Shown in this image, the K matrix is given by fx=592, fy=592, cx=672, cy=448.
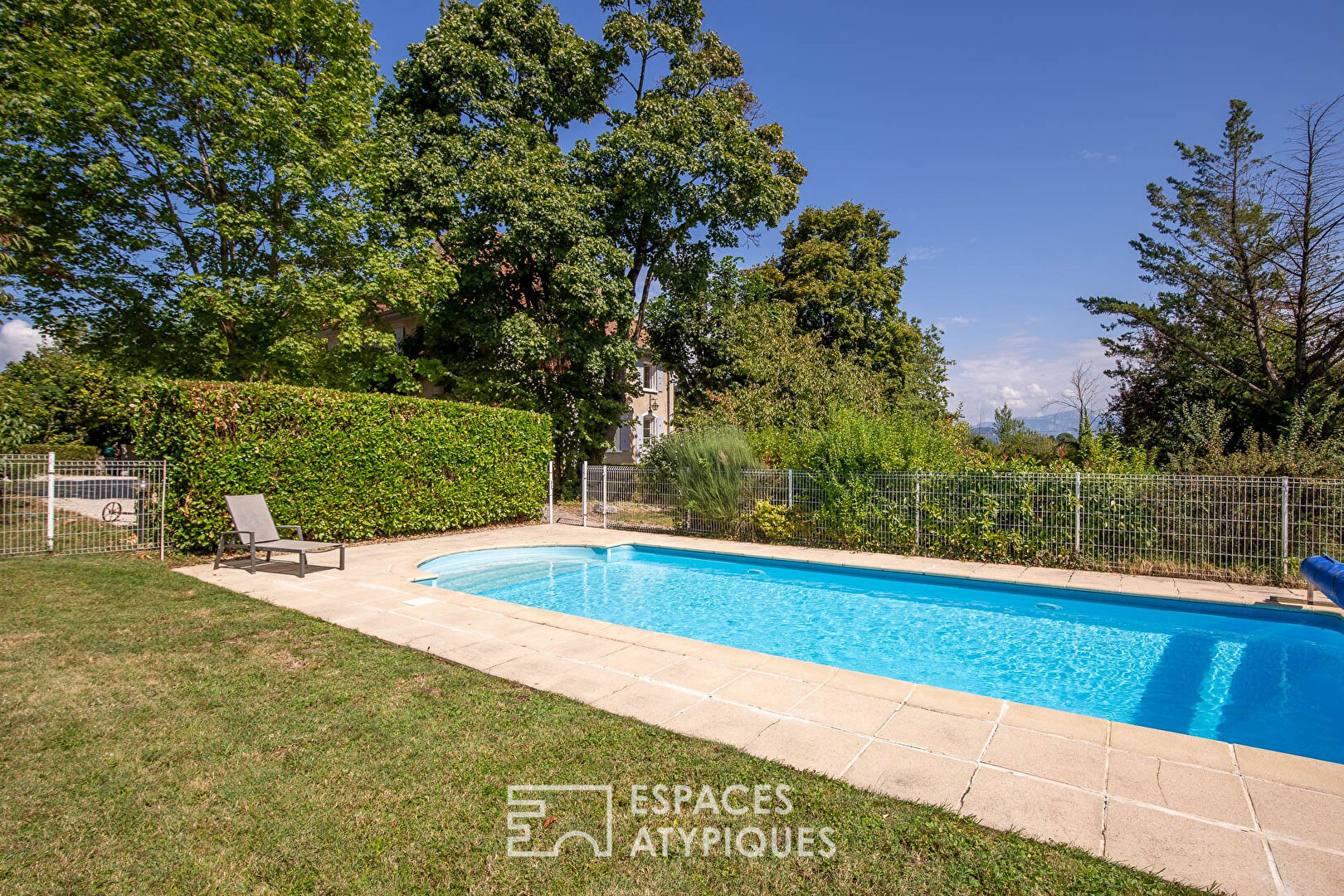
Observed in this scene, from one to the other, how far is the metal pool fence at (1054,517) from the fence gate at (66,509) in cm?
964

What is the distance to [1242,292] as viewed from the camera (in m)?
14.5

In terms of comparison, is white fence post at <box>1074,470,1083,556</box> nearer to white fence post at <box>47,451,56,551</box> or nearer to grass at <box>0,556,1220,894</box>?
grass at <box>0,556,1220,894</box>

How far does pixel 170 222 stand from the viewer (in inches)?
573

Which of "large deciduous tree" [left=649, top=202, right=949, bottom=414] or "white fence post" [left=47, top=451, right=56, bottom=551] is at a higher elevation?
"large deciduous tree" [left=649, top=202, right=949, bottom=414]

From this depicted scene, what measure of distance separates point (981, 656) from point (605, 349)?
14141 millimetres

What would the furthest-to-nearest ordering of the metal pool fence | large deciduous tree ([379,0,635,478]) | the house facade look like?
the house facade
large deciduous tree ([379,0,635,478])
the metal pool fence

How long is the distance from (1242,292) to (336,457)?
21.0m

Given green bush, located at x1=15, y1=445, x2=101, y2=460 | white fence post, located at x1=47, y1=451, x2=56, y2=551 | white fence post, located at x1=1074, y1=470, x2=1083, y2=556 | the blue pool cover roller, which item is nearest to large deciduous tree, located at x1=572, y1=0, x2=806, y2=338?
white fence post, located at x1=1074, y1=470, x2=1083, y2=556

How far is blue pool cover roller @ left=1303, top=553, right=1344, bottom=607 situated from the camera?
4.73 meters

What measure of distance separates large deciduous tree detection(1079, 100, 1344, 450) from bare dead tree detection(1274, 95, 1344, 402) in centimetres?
2

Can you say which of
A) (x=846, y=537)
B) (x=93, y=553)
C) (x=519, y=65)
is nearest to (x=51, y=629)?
(x=93, y=553)

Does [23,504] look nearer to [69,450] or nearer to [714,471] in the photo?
[714,471]

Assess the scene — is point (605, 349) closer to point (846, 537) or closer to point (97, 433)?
point (846, 537)

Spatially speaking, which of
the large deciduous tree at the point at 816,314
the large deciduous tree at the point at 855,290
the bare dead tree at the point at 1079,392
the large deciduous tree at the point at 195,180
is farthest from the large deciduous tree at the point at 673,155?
the bare dead tree at the point at 1079,392
